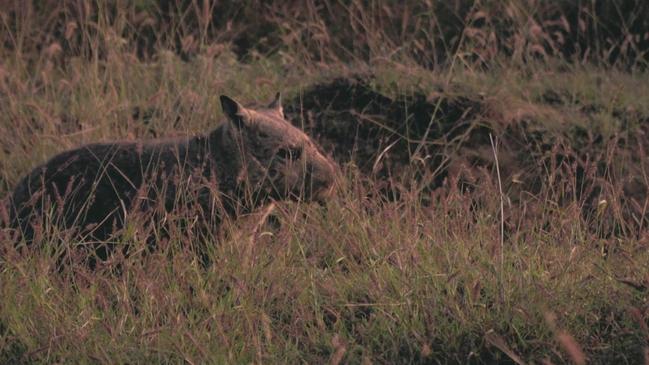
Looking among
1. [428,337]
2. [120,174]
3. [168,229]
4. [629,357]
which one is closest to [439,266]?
[428,337]

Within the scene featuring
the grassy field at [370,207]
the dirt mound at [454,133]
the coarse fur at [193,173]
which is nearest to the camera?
the grassy field at [370,207]

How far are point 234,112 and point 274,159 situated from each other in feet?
1.12

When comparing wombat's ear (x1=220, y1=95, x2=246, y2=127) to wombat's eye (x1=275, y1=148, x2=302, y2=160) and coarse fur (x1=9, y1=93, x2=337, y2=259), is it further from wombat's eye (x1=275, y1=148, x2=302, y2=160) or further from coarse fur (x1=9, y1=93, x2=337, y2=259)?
wombat's eye (x1=275, y1=148, x2=302, y2=160)

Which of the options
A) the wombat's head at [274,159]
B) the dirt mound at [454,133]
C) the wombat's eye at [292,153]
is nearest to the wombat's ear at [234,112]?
the wombat's head at [274,159]

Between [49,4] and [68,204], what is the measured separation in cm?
413

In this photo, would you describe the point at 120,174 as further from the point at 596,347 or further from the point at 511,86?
the point at 511,86

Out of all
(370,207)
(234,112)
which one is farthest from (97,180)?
(370,207)

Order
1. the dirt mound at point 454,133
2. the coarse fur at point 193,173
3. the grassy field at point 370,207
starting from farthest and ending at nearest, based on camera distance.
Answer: the dirt mound at point 454,133 < the coarse fur at point 193,173 < the grassy field at point 370,207

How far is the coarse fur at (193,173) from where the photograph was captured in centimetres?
623

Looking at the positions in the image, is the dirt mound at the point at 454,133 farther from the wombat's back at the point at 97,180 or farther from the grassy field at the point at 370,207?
the wombat's back at the point at 97,180

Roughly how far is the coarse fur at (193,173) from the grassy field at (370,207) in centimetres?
16

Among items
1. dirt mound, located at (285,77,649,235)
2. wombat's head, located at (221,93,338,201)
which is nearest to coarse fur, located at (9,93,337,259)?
wombat's head, located at (221,93,338,201)

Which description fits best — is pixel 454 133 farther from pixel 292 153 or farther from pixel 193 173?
pixel 193 173

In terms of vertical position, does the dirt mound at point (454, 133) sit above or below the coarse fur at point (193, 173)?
below
